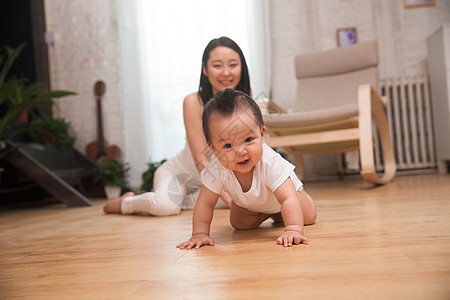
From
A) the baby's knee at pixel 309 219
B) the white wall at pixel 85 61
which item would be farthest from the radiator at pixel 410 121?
the white wall at pixel 85 61

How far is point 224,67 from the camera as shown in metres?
1.55

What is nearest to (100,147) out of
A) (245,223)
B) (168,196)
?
(168,196)

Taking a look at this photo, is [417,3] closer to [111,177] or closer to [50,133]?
[111,177]

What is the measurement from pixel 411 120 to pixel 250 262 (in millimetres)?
2682

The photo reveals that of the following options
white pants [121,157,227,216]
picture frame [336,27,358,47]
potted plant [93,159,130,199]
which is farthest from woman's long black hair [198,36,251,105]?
picture frame [336,27,358,47]

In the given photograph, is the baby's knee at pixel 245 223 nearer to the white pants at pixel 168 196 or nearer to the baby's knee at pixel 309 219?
the baby's knee at pixel 309 219

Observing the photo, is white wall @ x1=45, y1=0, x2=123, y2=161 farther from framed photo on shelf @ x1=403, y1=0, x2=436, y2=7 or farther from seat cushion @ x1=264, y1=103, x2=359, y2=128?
framed photo on shelf @ x1=403, y1=0, x2=436, y2=7

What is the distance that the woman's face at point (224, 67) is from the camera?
155cm

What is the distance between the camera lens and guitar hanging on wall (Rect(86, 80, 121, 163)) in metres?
3.54

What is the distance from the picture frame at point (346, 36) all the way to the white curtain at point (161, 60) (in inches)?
28.9

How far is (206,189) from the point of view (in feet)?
3.49

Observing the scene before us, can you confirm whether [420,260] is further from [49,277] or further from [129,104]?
[129,104]

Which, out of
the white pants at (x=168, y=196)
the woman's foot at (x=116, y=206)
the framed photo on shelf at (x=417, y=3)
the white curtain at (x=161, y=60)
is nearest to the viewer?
the white pants at (x=168, y=196)

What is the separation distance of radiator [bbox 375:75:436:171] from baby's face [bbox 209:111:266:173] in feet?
7.64
